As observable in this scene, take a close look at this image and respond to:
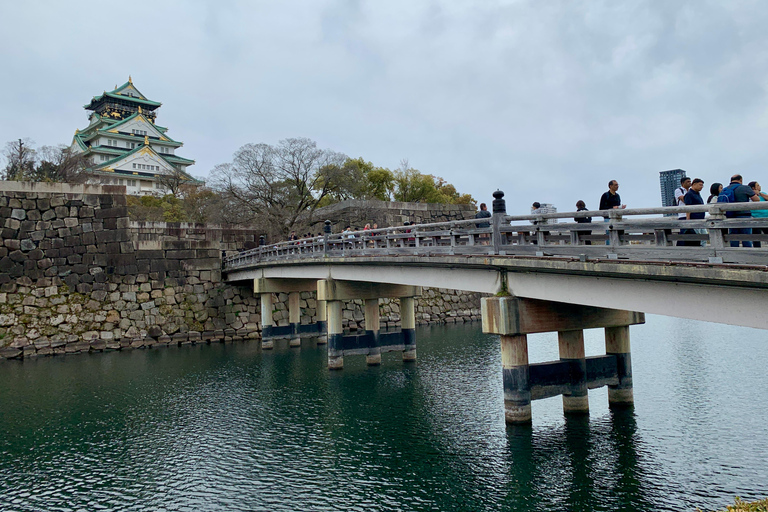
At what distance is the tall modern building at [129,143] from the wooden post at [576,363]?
64.5 metres

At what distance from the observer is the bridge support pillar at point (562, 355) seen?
13.5m

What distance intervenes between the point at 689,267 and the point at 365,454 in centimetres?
825

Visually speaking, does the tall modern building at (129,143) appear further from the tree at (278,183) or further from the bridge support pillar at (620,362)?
the bridge support pillar at (620,362)

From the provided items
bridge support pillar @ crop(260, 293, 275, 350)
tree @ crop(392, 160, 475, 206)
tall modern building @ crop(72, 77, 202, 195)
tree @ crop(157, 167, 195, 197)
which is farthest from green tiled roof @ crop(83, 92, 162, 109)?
bridge support pillar @ crop(260, 293, 275, 350)

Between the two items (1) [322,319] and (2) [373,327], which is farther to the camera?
(1) [322,319]

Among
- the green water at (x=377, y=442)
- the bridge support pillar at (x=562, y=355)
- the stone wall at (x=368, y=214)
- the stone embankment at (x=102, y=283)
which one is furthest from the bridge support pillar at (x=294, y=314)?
the bridge support pillar at (x=562, y=355)

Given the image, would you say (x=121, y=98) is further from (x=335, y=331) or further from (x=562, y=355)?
(x=562, y=355)

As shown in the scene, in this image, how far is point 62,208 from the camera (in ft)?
112

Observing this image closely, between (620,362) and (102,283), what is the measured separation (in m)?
30.1

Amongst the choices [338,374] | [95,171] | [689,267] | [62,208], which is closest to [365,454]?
[689,267]

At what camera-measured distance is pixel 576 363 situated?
14.4 m

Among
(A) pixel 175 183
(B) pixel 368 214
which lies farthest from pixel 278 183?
(A) pixel 175 183

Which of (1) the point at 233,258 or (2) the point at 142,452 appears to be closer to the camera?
(2) the point at 142,452

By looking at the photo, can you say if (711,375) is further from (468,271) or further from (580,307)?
(468,271)
